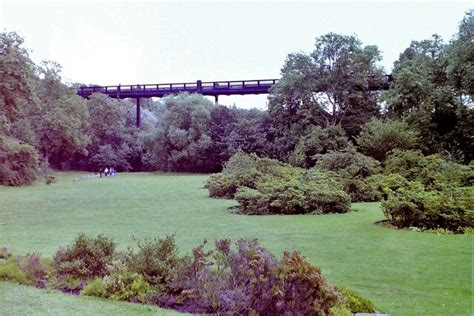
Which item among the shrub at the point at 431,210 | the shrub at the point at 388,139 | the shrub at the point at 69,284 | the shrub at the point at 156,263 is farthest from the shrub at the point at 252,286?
the shrub at the point at 388,139

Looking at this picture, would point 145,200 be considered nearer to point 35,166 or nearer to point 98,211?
point 98,211

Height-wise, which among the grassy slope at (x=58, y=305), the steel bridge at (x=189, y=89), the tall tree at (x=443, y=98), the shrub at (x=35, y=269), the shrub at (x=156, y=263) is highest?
the steel bridge at (x=189, y=89)

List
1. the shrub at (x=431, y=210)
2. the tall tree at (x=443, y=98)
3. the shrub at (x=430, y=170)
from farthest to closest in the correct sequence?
the tall tree at (x=443, y=98) < the shrub at (x=430, y=170) < the shrub at (x=431, y=210)

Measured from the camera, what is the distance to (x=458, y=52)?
942 inches

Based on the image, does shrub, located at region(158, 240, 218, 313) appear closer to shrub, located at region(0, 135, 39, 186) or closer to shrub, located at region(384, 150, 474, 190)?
shrub, located at region(384, 150, 474, 190)

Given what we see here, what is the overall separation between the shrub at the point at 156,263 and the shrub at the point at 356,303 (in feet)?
6.83

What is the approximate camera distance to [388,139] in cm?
2536

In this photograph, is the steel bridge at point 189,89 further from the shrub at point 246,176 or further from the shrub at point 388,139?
the shrub at point 246,176

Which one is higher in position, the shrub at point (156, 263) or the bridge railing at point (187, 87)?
the bridge railing at point (187, 87)

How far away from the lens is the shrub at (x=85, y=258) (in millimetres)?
6789

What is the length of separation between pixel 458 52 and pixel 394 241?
55.0 feet

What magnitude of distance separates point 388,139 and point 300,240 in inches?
639

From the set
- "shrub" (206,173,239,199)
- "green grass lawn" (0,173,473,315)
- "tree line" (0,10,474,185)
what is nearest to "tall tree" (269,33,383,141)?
"tree line" (0,10,474,185)

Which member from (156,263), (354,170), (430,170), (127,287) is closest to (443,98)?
(354,170)
